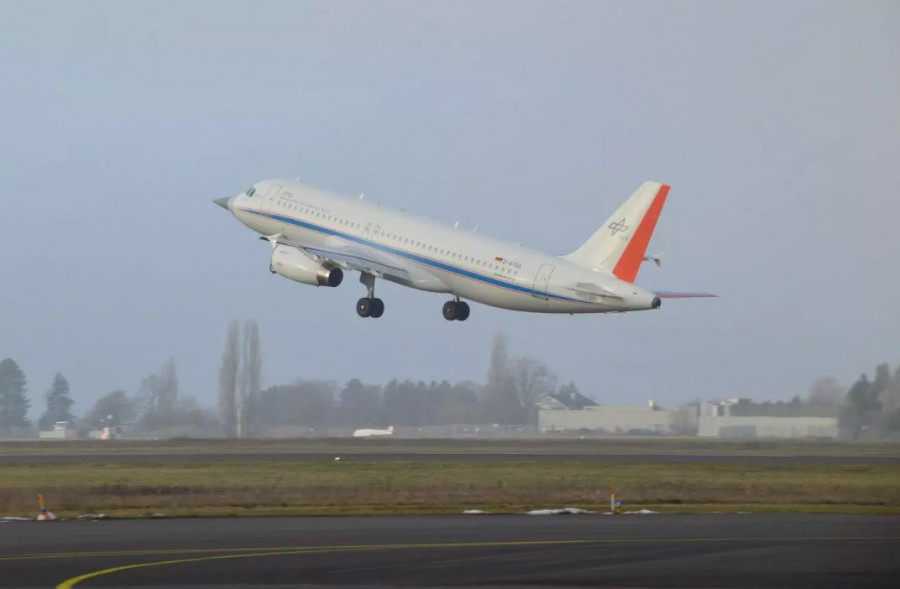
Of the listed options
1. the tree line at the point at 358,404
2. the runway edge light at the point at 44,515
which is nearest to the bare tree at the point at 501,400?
the tree line at the point at 358,404

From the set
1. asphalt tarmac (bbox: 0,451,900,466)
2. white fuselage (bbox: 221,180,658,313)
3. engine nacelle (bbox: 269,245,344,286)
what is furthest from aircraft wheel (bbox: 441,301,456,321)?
asphalt tarmac (bbox: 0,451,900,466)

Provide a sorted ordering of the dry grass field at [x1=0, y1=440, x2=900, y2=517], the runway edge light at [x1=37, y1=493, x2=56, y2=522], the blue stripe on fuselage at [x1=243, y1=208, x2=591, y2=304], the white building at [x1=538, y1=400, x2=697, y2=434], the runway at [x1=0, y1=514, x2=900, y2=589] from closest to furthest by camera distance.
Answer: the runway at [x1=0, y1=514, x2=900, y2=589] < the runway edge light at [x1=37, y1=493, x2=56, y2=522] < the dry grass field at [x1=0, y1=440, x2=900, y2=517] < the blue stripe on fuselage at [x1=243, y1=208, x2=591, y2=304] < the white building at [x1=538, y1=400, x2=697, y2=434]

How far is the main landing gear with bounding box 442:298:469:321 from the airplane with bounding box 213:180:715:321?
0.17 ft

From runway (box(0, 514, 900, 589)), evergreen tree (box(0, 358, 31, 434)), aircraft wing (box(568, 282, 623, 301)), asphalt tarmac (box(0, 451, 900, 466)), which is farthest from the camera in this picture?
evergreen tree (box(0, 358, 31, 434))

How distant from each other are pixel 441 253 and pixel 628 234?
9.94 meters

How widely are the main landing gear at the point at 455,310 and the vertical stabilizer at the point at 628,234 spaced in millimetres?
9968

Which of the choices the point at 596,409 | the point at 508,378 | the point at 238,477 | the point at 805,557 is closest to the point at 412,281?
the point at 238,477

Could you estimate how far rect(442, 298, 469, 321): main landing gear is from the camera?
73.9 metres

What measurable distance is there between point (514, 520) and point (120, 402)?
73921mm

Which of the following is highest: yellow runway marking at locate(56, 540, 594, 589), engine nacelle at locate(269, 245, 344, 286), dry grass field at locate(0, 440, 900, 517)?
engine nacelle at locate(269, 245, 344, 286)

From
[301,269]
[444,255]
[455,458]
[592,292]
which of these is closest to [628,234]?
[592,292]

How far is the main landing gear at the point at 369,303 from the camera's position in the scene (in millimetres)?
74250

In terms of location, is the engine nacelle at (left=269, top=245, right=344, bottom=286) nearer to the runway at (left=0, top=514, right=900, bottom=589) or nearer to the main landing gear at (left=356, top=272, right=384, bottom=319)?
the main landing gear at (left=356, top=272, right=384, bottom=319)

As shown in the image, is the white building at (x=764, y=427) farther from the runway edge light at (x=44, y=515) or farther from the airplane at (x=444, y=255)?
the runway edge light at (x=44, y=515)
